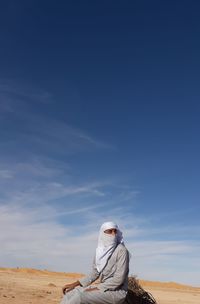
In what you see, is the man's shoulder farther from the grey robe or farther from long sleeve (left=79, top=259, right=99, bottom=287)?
long sleeve (left=79, top=259, right=99, bottom=287)

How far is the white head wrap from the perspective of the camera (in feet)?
26.7

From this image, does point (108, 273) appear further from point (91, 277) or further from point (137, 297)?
point (137, 297)

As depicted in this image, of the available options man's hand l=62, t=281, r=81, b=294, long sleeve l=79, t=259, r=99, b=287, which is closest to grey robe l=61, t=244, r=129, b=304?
long sleeve l=79, t=259, r=99, b=287

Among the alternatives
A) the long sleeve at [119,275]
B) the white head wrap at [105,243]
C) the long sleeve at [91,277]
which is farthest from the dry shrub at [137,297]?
the white head wrap at [105,243]

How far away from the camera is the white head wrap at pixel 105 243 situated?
814cm

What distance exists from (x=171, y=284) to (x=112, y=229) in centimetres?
3466

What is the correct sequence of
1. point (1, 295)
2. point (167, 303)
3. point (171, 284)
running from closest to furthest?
point (1, 295)
point (167, 303)
point (171, 284)

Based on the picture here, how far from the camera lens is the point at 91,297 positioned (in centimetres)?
786

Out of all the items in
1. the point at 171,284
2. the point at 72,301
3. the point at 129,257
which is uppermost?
the point at 171,284

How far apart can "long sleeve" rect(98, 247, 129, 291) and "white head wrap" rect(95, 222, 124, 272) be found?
0.16 metres

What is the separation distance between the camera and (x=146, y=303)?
29.7 ft

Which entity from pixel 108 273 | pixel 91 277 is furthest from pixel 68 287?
pixel 108 273

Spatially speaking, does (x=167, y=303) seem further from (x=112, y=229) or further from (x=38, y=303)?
(x=112, y=229)

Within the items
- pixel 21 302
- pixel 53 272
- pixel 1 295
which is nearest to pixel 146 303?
pixel 21 302
